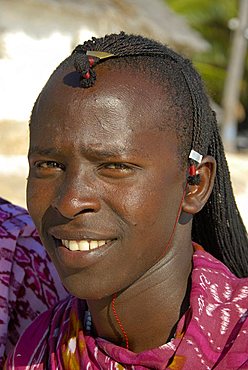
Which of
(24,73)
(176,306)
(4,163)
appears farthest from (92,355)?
(24,73)

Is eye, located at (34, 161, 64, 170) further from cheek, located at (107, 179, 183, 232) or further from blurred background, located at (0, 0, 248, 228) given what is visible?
blurred background, located at (0, 0, 248, 228)

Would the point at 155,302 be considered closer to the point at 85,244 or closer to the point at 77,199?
the point at 85,244

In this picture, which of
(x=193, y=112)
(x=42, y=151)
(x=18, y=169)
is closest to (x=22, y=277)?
(x=42, y=151)

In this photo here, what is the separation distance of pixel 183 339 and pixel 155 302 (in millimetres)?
178

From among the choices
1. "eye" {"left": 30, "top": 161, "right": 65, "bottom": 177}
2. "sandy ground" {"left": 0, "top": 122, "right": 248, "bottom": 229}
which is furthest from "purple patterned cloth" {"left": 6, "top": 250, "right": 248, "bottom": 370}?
"sandy ground" {"left": 0, "top": 122, "right": 248, "bottom": 229}

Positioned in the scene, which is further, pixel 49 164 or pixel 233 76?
pixel 233 76

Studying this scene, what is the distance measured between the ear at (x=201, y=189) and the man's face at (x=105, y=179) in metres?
0.10

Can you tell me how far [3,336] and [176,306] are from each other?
2.68 feet

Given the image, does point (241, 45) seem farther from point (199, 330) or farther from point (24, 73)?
point (199, 330)

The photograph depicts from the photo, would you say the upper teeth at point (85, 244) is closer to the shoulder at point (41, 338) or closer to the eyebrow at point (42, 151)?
the eyebrow at point (42, 151)

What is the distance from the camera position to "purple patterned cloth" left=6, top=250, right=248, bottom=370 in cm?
227

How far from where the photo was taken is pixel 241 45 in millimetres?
19141

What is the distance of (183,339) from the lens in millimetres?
2285

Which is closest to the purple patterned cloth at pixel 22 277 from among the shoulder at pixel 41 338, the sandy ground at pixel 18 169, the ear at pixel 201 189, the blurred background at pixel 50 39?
the shoulder at pixel 41 338
